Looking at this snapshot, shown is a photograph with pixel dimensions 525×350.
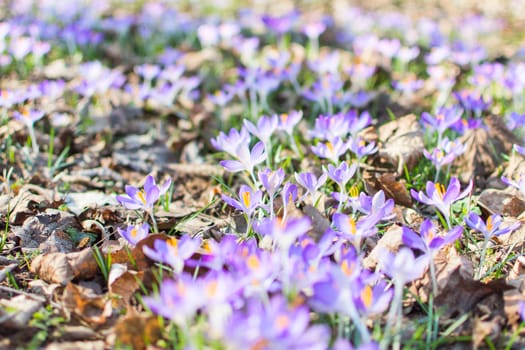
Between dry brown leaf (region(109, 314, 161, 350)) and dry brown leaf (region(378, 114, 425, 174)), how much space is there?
140 cm

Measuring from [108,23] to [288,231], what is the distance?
12.7 ft

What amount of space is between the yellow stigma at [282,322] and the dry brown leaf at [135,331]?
426mm

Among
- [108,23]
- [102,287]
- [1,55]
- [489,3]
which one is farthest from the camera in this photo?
[489,3]

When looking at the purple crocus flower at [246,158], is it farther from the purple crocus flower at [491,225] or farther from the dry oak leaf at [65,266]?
the purple crocus flower at [491,225]

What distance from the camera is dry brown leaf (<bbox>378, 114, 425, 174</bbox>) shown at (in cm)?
258

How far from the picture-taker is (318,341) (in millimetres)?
1216

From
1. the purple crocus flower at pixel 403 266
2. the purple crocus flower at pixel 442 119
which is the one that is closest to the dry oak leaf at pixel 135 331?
the purple crocus flower at pixel 403 266

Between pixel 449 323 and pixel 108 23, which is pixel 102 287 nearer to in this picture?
pixel 449 323

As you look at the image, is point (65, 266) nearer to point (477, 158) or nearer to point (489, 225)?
point (489, 225)

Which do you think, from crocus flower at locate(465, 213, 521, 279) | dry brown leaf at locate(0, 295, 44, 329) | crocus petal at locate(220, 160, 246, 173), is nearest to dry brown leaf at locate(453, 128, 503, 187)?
crocus flower at locate(465, 213, 521, 279)


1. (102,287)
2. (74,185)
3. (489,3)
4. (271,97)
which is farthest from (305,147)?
(489,3)

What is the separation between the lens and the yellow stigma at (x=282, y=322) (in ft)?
3.90

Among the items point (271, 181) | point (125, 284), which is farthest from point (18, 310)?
point (271, 181)

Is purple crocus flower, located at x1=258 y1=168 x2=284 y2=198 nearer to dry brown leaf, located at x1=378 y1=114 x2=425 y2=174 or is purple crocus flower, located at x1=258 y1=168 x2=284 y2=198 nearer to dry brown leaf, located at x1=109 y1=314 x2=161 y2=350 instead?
dry brown leaf, located at x1=109 y1=314 x2=161 y2=350
